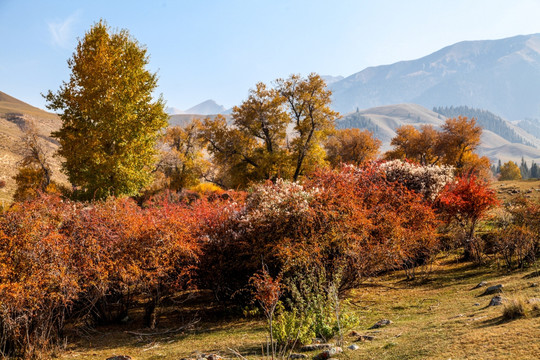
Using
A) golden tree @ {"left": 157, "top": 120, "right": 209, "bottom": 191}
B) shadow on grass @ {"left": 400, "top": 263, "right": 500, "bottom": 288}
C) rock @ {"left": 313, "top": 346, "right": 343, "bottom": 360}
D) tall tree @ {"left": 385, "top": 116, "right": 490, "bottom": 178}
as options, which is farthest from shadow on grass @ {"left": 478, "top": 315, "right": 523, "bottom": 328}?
tall tree @ {"left": 385, "top": 116, "right": 490, "bottom": 178}

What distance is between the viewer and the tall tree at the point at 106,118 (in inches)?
835

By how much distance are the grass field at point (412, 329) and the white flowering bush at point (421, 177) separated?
174 inches

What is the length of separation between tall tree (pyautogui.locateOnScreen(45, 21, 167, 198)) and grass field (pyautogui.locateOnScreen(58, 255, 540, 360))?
11.6 metres

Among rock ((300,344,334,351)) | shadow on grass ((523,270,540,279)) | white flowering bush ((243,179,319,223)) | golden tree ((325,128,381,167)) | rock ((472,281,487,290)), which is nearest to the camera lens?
rock ((300,344,334,351))

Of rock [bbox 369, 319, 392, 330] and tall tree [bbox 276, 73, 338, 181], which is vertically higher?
tall tree [bbox 276, 73, 338, 181]

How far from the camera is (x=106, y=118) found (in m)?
21.2

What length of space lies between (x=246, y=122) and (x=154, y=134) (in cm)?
1518

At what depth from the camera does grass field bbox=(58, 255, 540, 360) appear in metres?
5.81

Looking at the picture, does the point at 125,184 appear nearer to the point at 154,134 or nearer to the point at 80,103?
the point at 154,134

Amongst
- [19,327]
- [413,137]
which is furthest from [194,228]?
[413,137]

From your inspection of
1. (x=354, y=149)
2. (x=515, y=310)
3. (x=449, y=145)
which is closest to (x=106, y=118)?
(x=515, y=310)

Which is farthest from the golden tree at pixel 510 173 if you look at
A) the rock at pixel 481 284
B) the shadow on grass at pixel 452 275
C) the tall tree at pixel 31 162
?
the tall tree at pixel 31 162

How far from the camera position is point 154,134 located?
2280 cm

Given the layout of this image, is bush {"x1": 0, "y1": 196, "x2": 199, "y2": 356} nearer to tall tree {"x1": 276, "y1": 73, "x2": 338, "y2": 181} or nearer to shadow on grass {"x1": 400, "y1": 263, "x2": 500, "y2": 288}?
shadow on grass {"x1": 400, "y1": 263, "x2": 500, "y2": 288}
